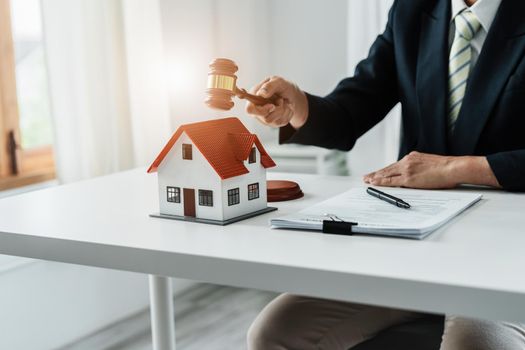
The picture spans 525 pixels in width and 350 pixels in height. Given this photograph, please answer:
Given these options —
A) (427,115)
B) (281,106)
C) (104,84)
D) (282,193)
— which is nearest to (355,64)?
(104,84)

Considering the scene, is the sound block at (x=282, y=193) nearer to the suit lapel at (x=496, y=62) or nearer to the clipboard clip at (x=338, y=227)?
the clipboard clip at (x=338, y=227)

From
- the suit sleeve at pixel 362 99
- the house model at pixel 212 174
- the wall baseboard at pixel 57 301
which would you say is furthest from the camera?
the wall baseboard at pixel 57 301

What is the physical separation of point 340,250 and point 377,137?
7.38ft

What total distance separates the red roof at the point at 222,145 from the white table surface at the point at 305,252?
93 mm

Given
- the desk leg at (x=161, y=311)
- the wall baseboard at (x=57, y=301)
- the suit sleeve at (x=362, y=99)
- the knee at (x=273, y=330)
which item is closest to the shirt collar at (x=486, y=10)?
the suit sleeve at (x=362, y=99)

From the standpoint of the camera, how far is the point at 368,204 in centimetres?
118

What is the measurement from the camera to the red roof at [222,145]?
1136mm

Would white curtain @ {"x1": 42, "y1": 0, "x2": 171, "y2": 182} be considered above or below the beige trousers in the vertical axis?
above

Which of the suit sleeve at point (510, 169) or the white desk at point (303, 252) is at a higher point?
the suit sleeve at point (510, 169)

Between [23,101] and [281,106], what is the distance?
4.52 ft

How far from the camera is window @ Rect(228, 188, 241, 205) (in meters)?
1.14

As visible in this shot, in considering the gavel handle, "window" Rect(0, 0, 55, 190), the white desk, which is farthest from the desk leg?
"window" Rect(0, 0, 55, 190)

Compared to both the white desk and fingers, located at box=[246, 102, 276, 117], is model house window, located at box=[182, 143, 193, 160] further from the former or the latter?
fingers, located at box=[246, 102, 276, 117]

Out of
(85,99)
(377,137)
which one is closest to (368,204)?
(85,99)
